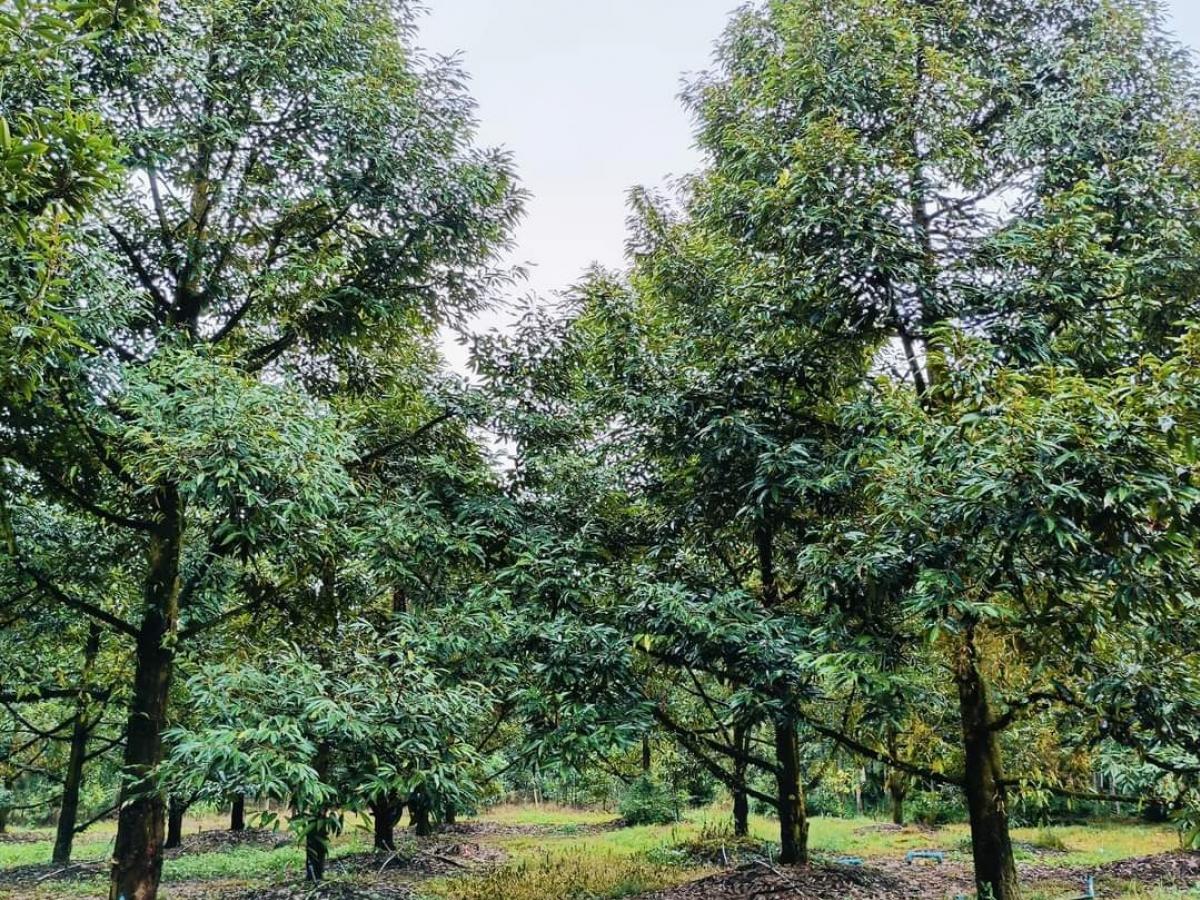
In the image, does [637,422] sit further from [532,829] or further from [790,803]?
[532,829]

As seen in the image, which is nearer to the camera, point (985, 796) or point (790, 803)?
point (985, 796)

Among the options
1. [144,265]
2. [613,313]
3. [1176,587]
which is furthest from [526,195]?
[1176,587]

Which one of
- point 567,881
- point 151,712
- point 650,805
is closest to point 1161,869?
point 567,881

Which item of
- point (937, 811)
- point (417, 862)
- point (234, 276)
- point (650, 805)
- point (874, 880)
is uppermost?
point (234, 276)

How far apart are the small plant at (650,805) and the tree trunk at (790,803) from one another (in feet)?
34.6

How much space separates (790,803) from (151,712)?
6.79 metres

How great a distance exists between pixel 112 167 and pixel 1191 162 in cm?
681

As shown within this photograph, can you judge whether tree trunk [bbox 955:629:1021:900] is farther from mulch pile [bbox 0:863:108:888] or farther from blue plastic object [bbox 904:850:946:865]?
mulch pile [bbox 0:863:108:888]

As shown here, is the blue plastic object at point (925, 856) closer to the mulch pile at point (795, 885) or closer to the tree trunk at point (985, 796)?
the mulch pile at point (795, 885)

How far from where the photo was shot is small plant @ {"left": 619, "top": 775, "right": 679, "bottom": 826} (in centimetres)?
1855

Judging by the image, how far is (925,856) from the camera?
1153cm

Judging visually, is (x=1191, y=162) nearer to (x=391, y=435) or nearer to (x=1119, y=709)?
(x=1119, y=709)

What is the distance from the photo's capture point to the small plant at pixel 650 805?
730 inches

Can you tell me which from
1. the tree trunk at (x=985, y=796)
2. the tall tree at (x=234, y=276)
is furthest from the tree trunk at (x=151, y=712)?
the tree trunk at (x=985, y=796)
